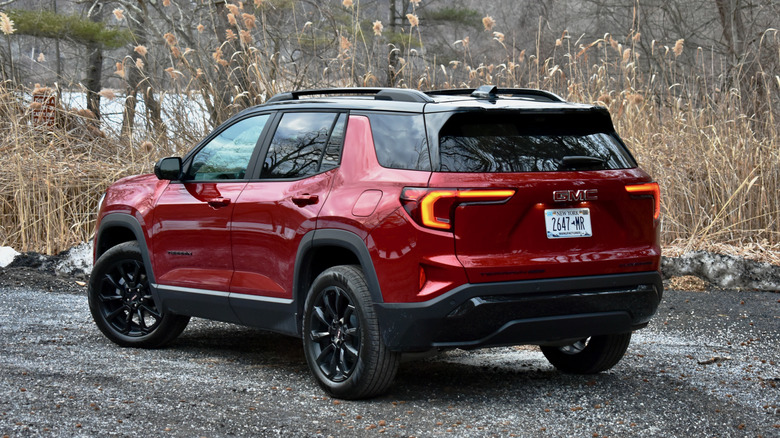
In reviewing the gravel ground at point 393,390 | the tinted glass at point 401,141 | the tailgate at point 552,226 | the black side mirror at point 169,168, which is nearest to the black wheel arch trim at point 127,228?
the black side mirror at point 169,168

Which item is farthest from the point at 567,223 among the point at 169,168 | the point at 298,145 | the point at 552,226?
A: the point at 169,168

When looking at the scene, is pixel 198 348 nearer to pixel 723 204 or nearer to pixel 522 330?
Result: pixel 522 330

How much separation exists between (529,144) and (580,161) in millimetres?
→ 295

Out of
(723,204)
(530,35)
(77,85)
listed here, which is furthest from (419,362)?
(530,35)

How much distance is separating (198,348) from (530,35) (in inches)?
1073

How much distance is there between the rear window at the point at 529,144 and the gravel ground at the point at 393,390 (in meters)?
1.31

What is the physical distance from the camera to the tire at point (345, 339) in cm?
509

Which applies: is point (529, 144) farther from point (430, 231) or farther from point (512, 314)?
point (512, 314)

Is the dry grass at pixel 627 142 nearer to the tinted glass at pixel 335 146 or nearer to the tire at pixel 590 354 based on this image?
the tire at pixel 590 354

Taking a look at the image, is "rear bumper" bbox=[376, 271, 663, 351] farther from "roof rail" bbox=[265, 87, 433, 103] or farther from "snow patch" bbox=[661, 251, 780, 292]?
"snow patch" bbox=[661, 251, 780, 292]

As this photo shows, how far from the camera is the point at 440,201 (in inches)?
189

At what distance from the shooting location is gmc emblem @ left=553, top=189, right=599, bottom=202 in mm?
4977

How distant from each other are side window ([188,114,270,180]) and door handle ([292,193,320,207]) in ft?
2.38

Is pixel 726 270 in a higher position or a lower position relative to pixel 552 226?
lower
